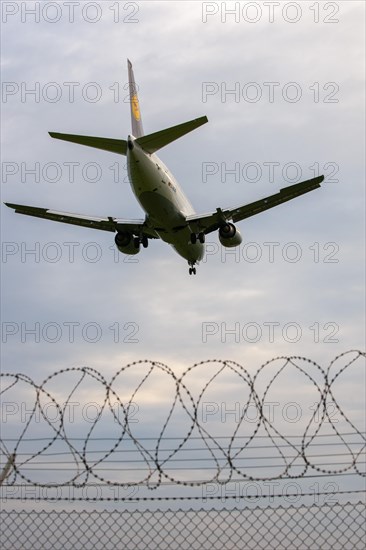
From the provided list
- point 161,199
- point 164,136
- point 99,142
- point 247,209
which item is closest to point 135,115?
point 247,209

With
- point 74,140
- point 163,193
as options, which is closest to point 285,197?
point 163,193

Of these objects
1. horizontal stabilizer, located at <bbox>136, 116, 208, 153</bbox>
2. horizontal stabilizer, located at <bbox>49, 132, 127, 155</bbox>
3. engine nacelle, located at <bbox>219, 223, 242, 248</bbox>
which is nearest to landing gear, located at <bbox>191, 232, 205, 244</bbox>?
engine nacelle, located at <bbox>219, 223, 242, 248</bbox>

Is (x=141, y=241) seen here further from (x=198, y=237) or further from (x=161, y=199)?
(x=161, y=199)

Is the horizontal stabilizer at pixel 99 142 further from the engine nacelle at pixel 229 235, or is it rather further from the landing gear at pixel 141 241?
the engine nacelle at pixel 229 235

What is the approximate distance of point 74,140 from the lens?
144 ft

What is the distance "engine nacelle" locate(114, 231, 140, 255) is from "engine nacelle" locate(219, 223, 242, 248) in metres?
5.10

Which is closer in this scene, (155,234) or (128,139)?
(128,139)

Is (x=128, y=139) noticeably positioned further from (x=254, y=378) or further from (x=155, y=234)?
(x=254, y=378)

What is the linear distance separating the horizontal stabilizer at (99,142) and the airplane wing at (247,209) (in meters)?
5.53

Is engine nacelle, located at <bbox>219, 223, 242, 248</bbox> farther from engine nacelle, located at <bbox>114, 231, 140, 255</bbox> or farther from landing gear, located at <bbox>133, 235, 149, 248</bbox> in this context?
engine nacelle, located at <bbox>114, 231, 140, 255</bbox>

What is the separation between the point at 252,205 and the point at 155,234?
5857mm

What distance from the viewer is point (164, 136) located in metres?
43.4

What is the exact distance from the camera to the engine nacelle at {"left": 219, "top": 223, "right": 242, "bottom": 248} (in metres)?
46.8

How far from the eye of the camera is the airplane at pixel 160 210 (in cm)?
4291
